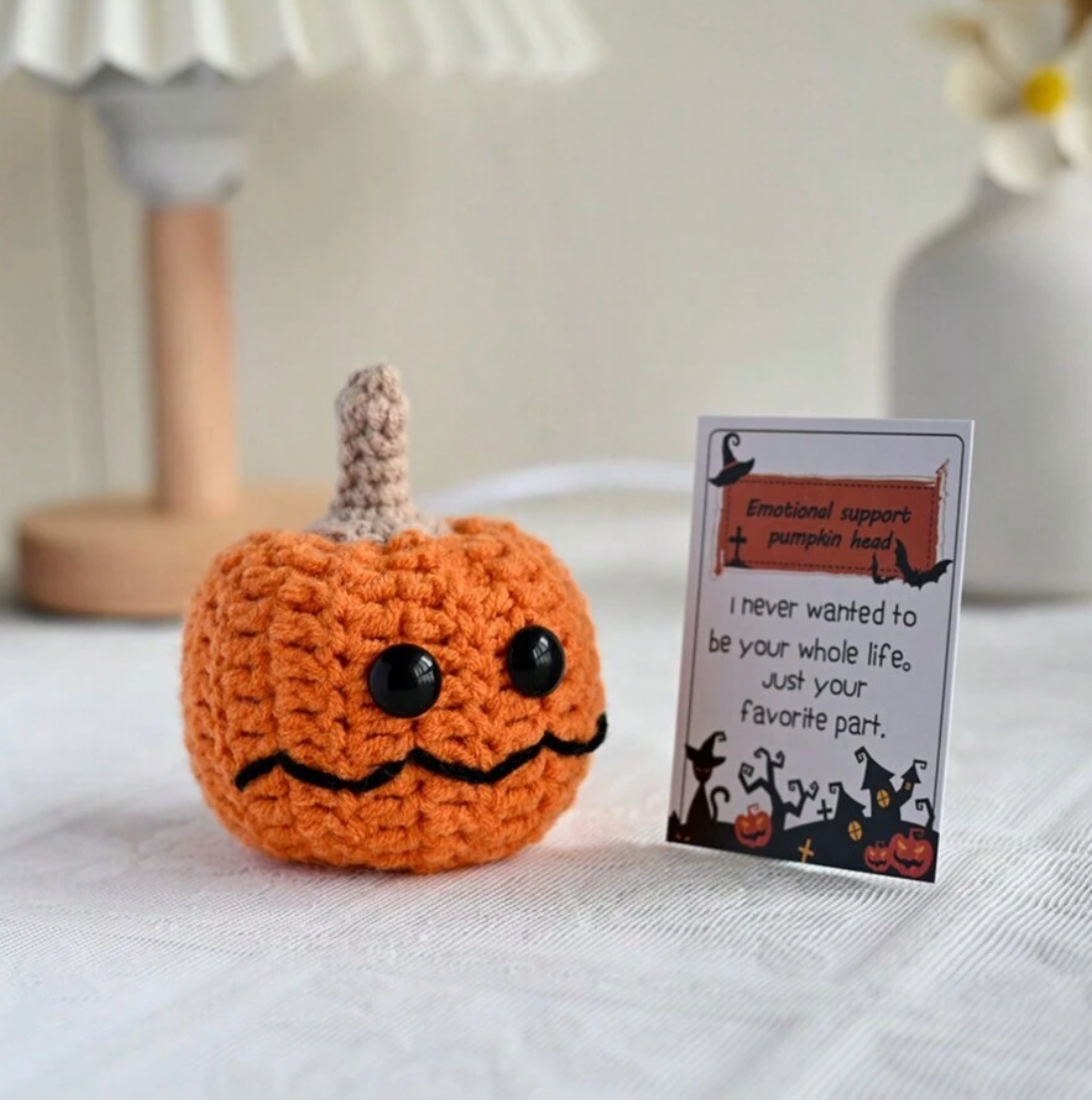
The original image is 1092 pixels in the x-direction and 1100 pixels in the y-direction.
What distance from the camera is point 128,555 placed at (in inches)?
43.5

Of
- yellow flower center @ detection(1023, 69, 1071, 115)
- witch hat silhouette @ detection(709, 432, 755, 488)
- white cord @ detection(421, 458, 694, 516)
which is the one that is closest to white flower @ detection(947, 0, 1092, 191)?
yellow flower center @ detection(1023, 69, 1071, 115)

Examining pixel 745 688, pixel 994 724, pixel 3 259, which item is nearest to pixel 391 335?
pixel 3 259

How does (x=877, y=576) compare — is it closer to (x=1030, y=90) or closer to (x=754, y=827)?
(x=754, y=827)

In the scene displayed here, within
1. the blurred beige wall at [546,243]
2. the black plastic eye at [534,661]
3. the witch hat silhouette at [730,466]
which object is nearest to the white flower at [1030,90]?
the blurred beige wall at [546,243]

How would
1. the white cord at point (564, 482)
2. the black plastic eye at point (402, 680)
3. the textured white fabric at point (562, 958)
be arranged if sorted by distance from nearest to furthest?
the textured white fabric at point (562, 958) → the black plastic eye at point (402, 680) → the white cord at point (564, 482)

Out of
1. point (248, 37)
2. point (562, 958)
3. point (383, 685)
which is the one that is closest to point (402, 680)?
point (383, 685)

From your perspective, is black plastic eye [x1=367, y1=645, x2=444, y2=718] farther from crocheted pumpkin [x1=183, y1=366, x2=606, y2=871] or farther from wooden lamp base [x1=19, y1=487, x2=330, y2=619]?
wooden lamp base [x1=19, y1=487, x2=330, y2=619]

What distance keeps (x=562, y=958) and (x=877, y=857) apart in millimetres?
132

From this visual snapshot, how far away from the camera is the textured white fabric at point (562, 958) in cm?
47

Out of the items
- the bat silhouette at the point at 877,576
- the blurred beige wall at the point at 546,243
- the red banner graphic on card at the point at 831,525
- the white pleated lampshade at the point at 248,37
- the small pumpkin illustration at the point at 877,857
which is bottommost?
the small pumpkin illustration at the point at 877,857

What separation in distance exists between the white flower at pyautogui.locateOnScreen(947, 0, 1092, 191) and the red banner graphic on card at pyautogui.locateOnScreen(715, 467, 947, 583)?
0.51m

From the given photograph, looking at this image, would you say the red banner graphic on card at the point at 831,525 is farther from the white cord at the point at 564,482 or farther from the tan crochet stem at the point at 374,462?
the white cord at the point at 564,482

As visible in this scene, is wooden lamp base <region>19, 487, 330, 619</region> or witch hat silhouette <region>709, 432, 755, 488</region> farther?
wooden lamp base <region>19, 487, 330, 619</region>

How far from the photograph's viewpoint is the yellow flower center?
104 cm
